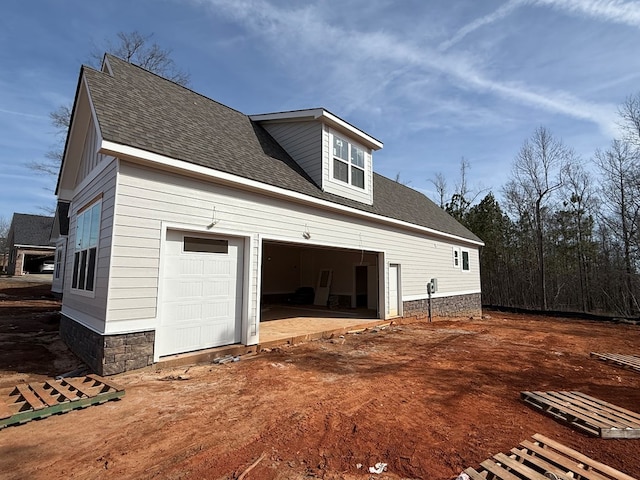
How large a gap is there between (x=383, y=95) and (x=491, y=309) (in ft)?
55.0

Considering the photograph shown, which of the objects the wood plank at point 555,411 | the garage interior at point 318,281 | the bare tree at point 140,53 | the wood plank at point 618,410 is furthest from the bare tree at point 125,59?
the wood plank at point 618,410

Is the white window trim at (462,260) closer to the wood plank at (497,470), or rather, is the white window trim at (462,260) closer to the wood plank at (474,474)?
the wood plank at (497,470)

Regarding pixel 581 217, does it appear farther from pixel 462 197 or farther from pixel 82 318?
pixel 82 318

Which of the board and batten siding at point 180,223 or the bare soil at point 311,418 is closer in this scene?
the bare soil at point 311,418

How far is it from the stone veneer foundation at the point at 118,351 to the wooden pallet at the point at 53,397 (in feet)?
0.81

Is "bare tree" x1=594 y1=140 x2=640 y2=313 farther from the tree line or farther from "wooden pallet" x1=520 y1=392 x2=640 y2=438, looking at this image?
"wooden pallet" x1=520 y1=392 x2=640 y2=438

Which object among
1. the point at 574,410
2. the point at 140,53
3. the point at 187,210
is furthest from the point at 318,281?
the point at 140,53

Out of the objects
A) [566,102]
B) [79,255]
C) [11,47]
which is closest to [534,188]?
[566,102]

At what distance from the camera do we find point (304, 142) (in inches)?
382

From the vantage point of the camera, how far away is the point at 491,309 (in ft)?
68.1

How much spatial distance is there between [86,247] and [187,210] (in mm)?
2838

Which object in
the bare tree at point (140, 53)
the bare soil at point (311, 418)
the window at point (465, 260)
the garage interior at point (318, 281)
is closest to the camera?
the bare soil at point (311, 418)

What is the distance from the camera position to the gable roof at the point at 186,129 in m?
5.54

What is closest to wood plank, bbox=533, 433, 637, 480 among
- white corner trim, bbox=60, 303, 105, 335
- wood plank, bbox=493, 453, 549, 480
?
wood plank, bbox=493, 453, 549, 480
